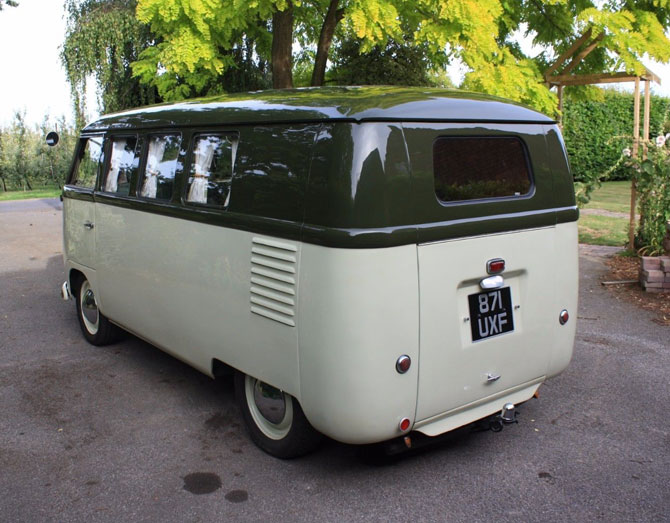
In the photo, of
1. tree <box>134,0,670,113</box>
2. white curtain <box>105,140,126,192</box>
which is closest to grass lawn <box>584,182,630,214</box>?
tree <box>134,0,670,113</box>

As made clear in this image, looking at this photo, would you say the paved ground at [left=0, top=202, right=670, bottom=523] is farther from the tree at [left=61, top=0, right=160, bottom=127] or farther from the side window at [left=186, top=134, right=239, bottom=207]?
the tree at [left=61, top=0, right=160, bottom=127]

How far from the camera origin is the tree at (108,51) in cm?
1400

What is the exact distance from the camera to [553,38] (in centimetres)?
1050

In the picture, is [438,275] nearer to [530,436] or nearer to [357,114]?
[357,114]

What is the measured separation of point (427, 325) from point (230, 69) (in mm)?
10829

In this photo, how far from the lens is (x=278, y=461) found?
A: 3688 mm

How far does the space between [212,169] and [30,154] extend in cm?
2432

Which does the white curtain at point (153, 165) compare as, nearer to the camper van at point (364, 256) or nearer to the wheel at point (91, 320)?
the camper van at point (364, 256)

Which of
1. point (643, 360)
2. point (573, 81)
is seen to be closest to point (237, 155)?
point (643, 360)

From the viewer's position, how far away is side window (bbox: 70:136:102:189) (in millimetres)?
5338

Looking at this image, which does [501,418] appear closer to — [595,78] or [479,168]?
[479,168]

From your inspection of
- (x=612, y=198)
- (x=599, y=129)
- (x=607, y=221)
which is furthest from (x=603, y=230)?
(x=599, y=129)

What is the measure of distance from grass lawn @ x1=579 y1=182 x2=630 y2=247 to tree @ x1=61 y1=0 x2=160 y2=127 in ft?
31.9

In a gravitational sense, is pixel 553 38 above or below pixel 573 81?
above
